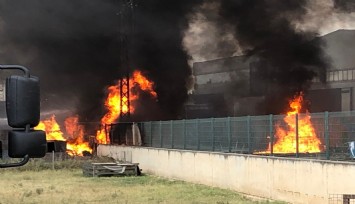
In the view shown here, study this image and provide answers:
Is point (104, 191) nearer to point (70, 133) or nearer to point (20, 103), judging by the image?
point (20, 103)

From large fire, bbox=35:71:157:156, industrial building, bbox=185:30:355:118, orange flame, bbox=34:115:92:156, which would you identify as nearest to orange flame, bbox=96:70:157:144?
large fire, bbox=35:71:157:156

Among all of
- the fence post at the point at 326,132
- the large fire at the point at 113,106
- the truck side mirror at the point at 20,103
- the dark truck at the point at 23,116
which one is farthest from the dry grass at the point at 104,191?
the large fire at the point at 113,106

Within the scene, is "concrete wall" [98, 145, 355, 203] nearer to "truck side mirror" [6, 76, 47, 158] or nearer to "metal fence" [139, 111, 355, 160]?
"metal fence" [139, 111, 355, 160]

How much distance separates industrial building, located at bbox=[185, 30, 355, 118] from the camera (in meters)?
51.2

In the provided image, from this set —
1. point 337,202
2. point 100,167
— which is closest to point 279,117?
point 337,202

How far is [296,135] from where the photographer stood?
17672mm

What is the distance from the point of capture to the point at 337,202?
47.8 feet

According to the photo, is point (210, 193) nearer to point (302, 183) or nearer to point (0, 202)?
point (302, 183)

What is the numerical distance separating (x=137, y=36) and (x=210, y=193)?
3097 centimetres

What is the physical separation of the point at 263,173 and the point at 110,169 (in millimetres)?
10845

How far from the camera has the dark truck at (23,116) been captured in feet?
15.3

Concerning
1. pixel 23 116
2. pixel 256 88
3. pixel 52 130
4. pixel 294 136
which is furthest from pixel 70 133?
pixel 23 116

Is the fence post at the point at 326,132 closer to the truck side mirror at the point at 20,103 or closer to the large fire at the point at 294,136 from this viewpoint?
the large fire at the point at 294,136

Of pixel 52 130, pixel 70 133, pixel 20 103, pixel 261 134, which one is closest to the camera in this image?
pixel 20 103
